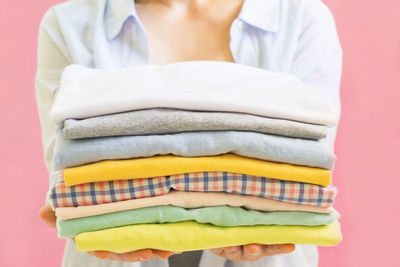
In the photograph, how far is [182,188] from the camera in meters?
0.73

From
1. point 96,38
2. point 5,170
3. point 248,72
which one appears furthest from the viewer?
point 5,170

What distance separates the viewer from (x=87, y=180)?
0.72 meters

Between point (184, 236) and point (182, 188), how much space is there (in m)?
0.06

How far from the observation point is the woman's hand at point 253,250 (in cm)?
79

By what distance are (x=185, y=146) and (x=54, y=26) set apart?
510 millimetres

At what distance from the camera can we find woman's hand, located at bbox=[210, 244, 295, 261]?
792 millimetres

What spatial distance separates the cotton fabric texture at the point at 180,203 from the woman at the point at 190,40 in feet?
0.78

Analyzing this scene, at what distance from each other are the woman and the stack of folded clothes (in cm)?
22

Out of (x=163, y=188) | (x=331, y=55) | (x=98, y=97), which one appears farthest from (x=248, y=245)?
(x=331, y=55)

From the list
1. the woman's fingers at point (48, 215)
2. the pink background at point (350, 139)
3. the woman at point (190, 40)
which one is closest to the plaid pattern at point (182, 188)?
the woman's fingers at point (48, 215)

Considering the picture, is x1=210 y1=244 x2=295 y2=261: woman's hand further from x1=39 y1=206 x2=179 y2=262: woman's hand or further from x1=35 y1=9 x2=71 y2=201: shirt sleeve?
x1=35 y1=9 x2=71 y2=201: shirt sleeve

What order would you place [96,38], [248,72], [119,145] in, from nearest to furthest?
1. [119,145]
2. [248,72]
3. [96,38]

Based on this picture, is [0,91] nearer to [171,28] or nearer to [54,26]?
[54,26]

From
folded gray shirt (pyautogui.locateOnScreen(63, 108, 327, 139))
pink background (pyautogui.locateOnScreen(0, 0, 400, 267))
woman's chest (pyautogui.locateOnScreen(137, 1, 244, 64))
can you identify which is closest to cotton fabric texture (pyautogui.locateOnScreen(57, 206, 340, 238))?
folded gray shirt (pyautogui.locateOnScreen(63, 108, 327, 139))
